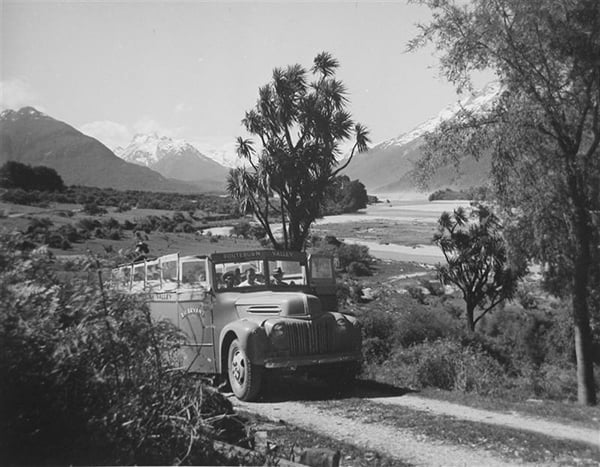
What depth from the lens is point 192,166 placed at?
419 feet

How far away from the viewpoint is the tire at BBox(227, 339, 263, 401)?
942 cm

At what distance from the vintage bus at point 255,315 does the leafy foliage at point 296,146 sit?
24.6 ft

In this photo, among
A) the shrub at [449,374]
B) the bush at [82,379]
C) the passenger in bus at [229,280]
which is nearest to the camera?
the bush at [82,379]

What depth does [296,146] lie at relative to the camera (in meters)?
19.2

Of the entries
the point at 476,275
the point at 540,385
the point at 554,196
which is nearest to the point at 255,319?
the point at 554,196

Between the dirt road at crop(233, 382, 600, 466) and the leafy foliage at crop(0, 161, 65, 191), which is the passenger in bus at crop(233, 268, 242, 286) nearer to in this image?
the dirt road at crop(233, 382, 600, 466)

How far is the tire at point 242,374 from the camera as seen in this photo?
942cm

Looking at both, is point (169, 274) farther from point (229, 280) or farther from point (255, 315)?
point (255, 315)

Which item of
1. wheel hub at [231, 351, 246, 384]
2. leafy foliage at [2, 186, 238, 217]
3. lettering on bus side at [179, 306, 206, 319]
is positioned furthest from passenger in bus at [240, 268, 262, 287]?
leafy foliage at [2, 186, 238, 217]

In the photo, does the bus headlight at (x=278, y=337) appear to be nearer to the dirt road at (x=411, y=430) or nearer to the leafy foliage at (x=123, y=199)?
the dirt road at (x=411, y=430)

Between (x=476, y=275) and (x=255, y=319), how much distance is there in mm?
27734

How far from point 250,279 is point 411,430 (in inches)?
173

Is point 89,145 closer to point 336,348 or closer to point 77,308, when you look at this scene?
point 336,348

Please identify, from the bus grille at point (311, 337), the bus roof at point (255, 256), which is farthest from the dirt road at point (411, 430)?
the bus roof at point (255, 256)
